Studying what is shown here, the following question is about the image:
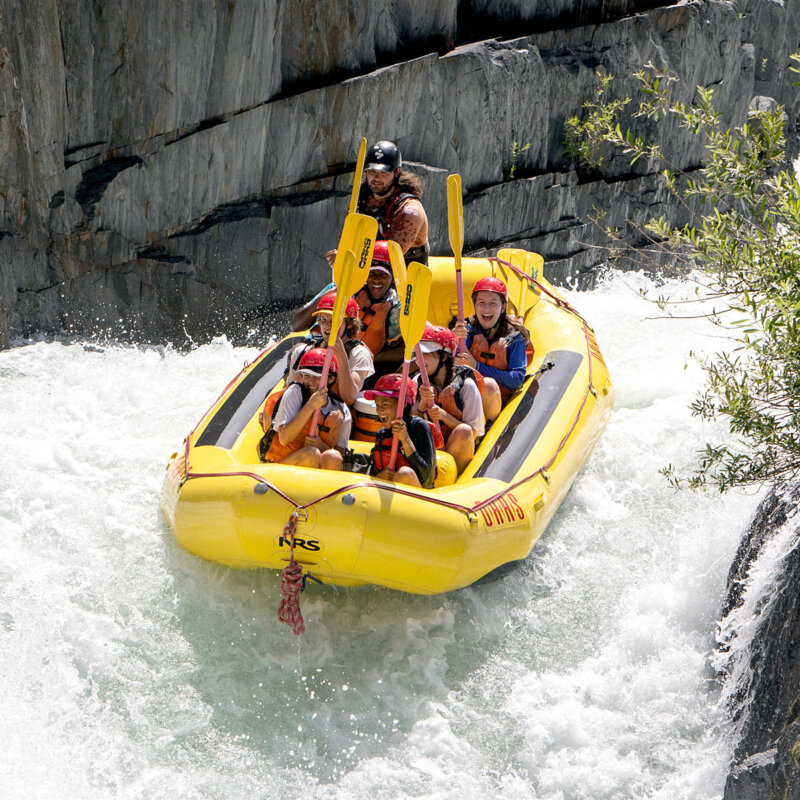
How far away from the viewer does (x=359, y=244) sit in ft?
14.5

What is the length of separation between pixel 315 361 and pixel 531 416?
1.16 metres

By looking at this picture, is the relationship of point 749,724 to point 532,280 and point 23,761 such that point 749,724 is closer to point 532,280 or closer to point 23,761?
point 23,761

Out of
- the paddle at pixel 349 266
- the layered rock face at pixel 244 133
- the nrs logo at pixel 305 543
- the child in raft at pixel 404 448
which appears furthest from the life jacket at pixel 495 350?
the nrs logo at pixel 305 543

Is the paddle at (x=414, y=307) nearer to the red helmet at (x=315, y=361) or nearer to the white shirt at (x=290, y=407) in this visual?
the red helmet at (x=315, y=361)

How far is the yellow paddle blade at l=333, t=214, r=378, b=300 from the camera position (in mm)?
4348

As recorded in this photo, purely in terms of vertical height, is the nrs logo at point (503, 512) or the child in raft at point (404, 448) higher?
the child in raft at point (404, 448)

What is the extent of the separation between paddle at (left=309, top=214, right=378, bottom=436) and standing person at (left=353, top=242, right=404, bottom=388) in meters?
0.39

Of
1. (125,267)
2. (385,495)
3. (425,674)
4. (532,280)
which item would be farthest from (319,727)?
(125,267)

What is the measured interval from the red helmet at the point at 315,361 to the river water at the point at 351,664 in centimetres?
93

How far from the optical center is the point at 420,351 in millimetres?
4344

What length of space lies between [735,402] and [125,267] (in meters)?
4.71

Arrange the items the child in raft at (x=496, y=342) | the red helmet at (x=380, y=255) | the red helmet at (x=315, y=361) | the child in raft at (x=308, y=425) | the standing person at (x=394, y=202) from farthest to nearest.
→ 1. the standing person at (x=394, y=202)
2. the child in raft at (x=496, y=342)
3. the red helmet at (x=380, y=255)
4. the red helmet at (x=315, y=361)
5. the child in raft at (x=308, y=425)

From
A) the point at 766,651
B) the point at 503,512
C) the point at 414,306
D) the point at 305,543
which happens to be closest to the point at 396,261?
the point at 414,306

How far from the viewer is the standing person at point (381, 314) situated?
4863mm
